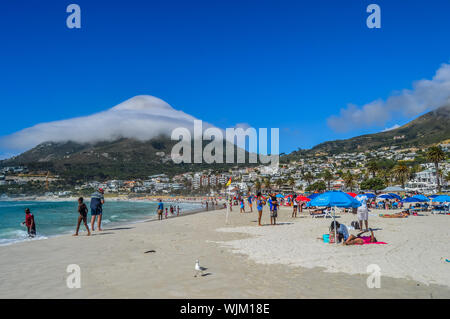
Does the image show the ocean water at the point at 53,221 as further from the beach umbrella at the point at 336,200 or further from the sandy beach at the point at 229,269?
the beach umbrella at the point at 336,200

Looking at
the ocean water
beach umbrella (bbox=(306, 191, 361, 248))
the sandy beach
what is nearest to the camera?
the sandy beach

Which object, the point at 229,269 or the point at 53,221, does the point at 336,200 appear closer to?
the point at 229,269

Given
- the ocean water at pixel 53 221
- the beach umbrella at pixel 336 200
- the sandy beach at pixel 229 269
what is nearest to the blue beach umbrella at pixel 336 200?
the beach umbrella at pixel 336 200

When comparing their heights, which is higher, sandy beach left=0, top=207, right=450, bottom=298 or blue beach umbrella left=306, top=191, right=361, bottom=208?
blue beach umbrella left=306, top=191, right=361, bottom=208

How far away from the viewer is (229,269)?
6.70 meters

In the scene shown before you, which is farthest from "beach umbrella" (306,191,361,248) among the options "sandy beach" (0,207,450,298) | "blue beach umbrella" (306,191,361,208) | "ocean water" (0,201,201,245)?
"ocean water" (0,201,201,245)

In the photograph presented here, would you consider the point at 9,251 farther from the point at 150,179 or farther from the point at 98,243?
the point at 150,179

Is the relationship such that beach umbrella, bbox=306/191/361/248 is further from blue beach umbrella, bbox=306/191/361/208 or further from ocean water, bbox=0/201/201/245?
ocean water, bbox=0/201/201/245

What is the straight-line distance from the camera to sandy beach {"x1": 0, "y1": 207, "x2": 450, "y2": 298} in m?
5.17

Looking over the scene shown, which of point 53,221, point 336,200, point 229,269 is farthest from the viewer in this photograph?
point 53,221

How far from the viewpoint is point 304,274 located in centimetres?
627

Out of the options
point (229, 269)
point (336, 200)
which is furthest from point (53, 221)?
point (229, 269)
